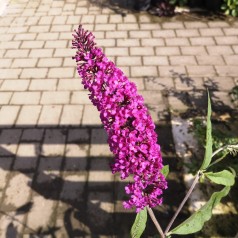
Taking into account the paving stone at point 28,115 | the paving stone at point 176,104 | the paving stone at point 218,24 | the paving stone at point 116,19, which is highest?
the paving stone at point 218,24

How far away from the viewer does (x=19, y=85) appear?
463 centimetres

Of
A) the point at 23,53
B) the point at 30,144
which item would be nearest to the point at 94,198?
the point at 30,144

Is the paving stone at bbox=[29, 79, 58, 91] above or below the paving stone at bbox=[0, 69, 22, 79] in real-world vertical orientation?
above

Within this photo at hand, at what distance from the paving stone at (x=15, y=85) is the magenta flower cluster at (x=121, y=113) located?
3.14m

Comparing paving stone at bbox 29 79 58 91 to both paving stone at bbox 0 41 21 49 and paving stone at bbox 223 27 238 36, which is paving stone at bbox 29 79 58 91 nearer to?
paving stone at bbox 0 41 21 49

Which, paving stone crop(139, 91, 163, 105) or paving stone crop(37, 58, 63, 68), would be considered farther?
paving stone crop(37, 58, 63, 68)

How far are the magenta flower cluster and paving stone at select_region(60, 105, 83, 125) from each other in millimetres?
2378

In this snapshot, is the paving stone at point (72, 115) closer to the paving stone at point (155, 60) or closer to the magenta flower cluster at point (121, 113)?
the paving stone at point (155, 60)

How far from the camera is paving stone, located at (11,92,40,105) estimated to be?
4.34 metres

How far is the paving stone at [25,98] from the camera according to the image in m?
4.34

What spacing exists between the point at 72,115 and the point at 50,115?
0.29 metres

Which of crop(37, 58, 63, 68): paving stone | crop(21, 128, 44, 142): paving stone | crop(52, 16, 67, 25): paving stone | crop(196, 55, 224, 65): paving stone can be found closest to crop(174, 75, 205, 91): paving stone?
crop(196, 55, 224, 65): paving stone

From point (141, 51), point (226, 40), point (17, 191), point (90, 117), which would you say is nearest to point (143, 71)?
A: point (141, 51)

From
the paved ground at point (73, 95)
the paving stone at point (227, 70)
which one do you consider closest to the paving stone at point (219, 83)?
the paved ground at point (73, 95)
